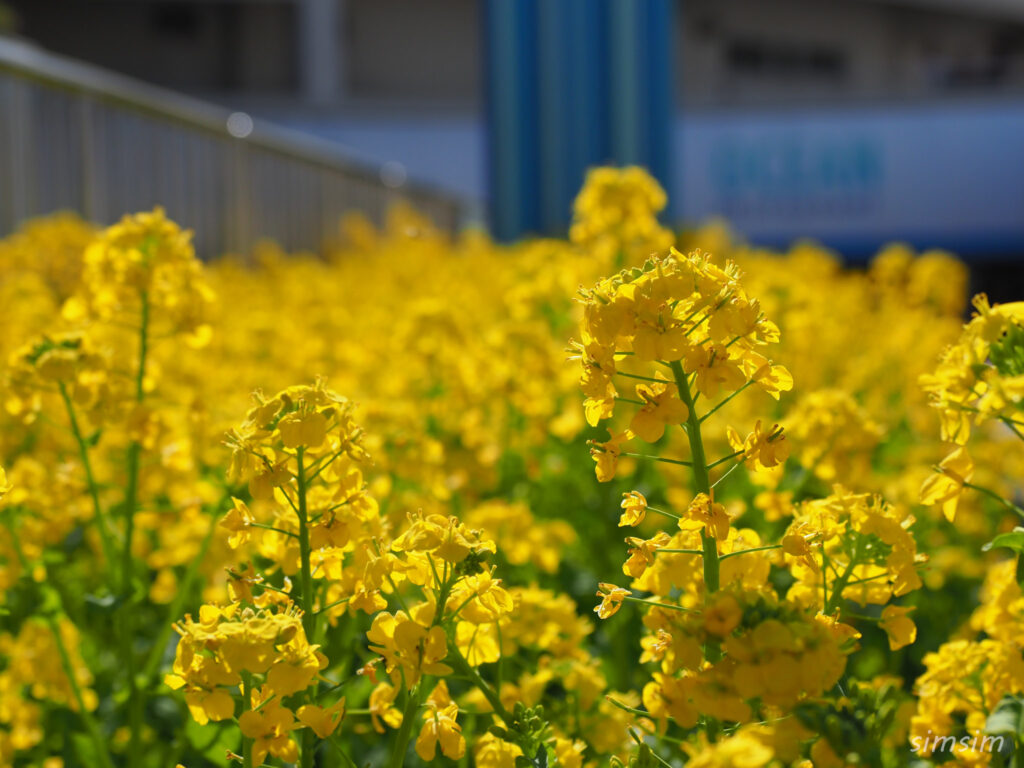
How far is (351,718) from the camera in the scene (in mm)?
1621

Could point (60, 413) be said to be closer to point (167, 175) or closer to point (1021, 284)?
point (167, 175)

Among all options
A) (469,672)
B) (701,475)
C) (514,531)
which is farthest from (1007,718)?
(514,531)

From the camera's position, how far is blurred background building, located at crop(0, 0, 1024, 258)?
388 inches

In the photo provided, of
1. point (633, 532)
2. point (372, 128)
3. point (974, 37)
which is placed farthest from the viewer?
point (974, 37)

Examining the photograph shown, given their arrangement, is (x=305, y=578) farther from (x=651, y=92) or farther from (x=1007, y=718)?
(x=651, y=92)

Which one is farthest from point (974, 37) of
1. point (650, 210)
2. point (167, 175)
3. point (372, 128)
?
point (650, 210)

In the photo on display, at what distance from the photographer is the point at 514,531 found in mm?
2027

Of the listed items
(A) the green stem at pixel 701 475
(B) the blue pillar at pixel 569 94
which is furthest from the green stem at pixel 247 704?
(B) the blue pillar at pixel 569 94

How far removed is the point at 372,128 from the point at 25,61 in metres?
12.8

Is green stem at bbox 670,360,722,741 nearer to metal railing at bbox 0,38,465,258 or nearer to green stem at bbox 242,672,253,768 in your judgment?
green stem at bbox 242,672,253,768

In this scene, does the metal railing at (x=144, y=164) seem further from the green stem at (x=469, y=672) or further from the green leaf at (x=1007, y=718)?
the green leaf at (x=1007, y=718)

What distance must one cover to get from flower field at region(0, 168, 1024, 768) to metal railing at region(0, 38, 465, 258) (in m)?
1.95

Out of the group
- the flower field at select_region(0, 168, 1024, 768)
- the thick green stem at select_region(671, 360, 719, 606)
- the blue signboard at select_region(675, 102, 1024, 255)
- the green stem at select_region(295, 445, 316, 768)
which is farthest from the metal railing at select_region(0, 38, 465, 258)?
the blue signboard at select_region(675, 102, 1024, 255)

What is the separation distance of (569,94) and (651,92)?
26.2 inches
